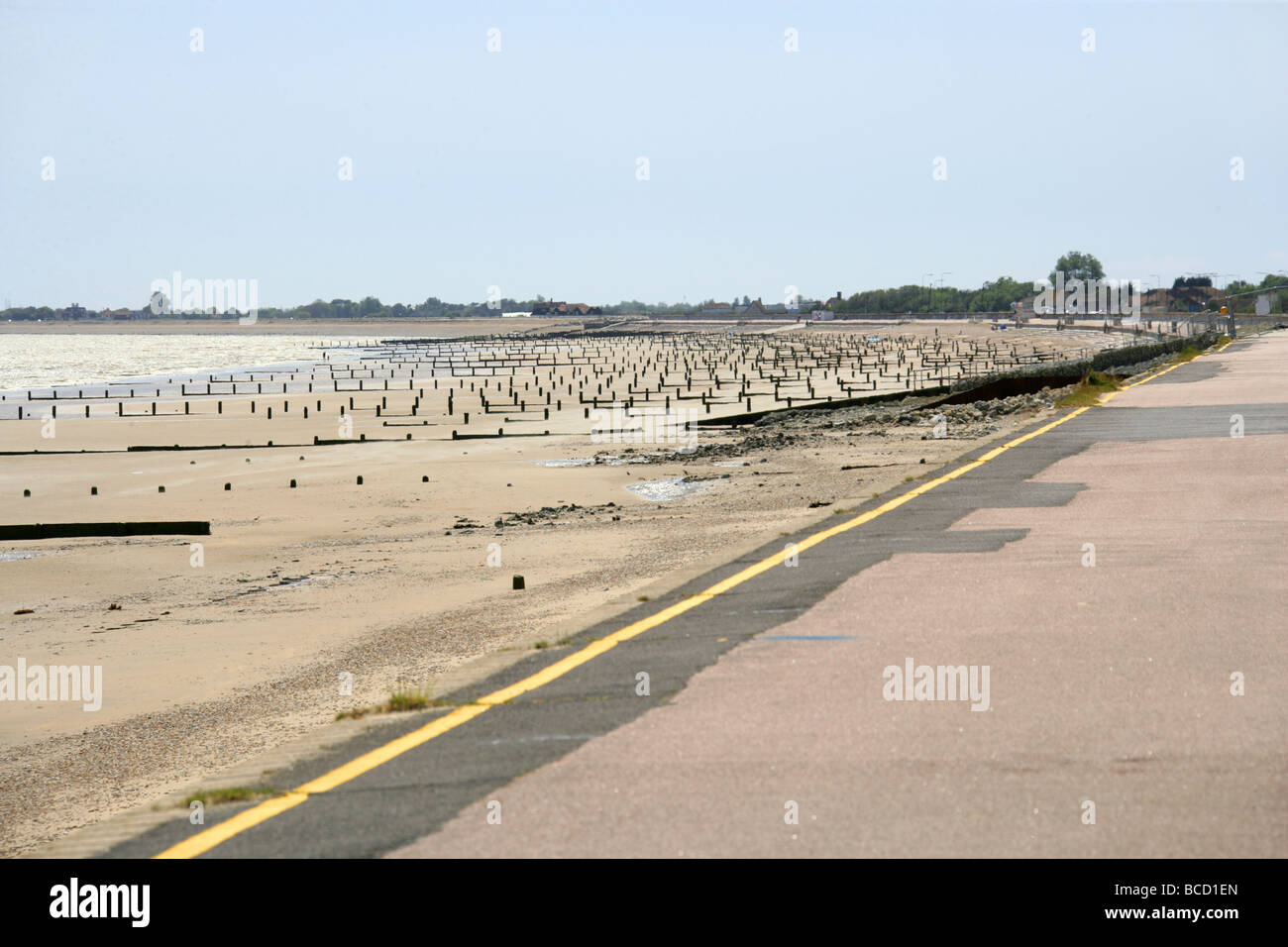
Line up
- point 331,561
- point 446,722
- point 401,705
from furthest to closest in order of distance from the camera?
point 331,561 → point 401,705 → point 446,722

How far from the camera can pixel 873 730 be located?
268 inches

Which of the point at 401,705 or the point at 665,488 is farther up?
the point at 401,705

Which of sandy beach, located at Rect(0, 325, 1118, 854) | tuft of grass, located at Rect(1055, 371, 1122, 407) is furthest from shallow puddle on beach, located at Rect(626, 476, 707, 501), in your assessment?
tuft of grass, located at Rect(1055, 371, 1122, 407)

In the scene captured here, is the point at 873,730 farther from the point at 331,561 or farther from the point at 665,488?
the point at 665,488

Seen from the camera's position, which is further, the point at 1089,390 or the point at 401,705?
the point at 1089,390

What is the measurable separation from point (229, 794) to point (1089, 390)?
30.2 metres

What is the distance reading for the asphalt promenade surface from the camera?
5.45 m

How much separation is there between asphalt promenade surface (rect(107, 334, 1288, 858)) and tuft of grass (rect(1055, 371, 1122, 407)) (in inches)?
780

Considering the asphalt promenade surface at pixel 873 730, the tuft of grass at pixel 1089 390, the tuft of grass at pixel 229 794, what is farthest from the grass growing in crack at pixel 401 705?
the tuft of grass at pixel 1089 390

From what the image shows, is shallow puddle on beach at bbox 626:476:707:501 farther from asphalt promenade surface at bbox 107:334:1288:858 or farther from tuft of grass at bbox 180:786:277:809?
tuft of grass at bbox 180:786:277:809

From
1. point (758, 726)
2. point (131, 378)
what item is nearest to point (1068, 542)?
point (758, 726)

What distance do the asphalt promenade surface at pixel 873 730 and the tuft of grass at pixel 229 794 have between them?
19cm

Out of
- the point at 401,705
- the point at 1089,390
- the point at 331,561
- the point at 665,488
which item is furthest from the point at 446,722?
the point at 1089,390
